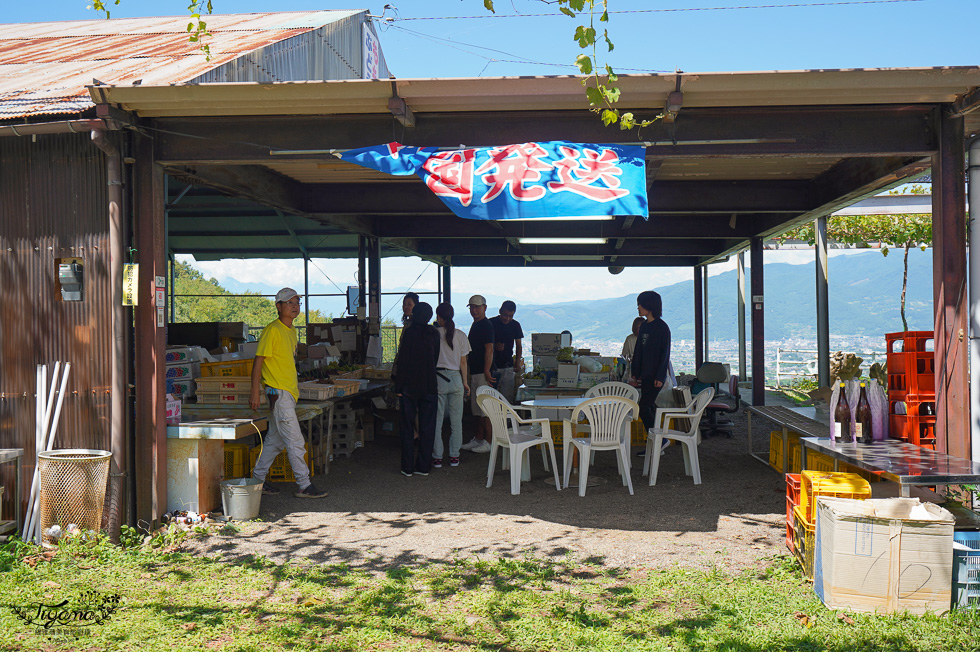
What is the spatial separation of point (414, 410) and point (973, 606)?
201 inches

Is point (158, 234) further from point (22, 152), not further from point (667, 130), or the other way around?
point (667, 130)

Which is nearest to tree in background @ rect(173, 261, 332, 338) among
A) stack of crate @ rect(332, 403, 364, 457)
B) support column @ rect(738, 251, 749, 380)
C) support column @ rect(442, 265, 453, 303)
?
support column @ rect(442, 265, 453, 303)

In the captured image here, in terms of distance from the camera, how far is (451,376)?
8.41 metres

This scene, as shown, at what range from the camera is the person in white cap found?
364 inches

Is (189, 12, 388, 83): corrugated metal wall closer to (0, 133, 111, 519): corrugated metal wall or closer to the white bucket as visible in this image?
(0, 133, 111, 519): corrugated metal wall

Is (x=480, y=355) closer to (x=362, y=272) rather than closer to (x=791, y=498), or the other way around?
(x=362, y=272)

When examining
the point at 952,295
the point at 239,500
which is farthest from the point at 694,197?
the point at 239,500

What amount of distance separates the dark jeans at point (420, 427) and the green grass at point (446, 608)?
2805 mm

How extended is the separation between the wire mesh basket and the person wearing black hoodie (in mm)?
3007

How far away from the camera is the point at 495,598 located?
4.49 m

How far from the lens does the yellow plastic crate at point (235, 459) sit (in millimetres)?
7469

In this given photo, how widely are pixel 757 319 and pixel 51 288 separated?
32.7 ft

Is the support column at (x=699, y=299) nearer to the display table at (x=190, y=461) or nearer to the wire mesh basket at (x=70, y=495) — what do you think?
the display table at (x=190, y=461)

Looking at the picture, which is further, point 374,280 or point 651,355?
point 374,280
